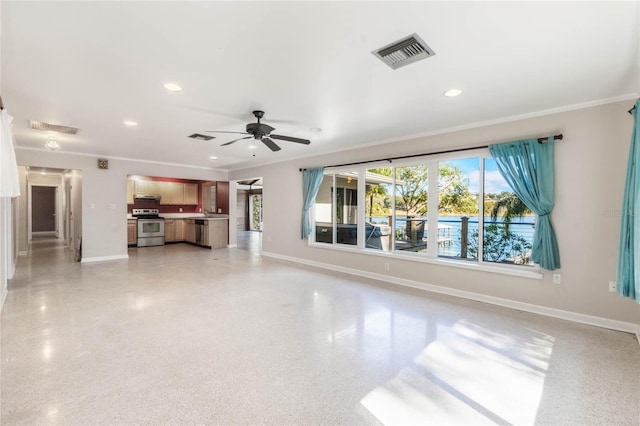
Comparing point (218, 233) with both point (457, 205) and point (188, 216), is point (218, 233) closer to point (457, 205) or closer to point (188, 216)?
point (188, 216)

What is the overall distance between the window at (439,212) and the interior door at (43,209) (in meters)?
12.8

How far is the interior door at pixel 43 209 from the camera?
1145 cm

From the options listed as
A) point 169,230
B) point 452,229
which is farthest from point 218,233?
point 452,229

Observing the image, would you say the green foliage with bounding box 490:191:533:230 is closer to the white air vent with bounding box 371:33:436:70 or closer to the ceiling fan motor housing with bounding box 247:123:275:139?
the white air vent with bounding box 371:33:436:70

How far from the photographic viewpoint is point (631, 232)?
2707 mm

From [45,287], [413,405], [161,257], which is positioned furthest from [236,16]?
[161,257]

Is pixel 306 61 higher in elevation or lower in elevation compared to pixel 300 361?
higher

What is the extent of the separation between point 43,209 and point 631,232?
16.8 m

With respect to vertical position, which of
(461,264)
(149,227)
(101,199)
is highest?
(101,199)

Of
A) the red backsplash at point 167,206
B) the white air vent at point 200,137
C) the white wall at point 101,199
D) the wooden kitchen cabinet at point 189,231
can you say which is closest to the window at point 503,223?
the white air vent at point 200,137

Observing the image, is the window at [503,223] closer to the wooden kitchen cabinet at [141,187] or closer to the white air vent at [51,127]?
the white air vent at [51,127]

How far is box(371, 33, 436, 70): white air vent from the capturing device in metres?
2.10

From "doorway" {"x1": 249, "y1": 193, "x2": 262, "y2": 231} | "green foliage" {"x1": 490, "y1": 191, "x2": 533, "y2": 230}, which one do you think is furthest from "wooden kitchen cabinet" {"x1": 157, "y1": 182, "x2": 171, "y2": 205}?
"green foliage" {"x1": 490, "y1": 191, "x2": 533, "y2": 230}

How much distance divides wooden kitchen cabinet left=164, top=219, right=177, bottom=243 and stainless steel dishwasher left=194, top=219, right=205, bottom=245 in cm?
110
